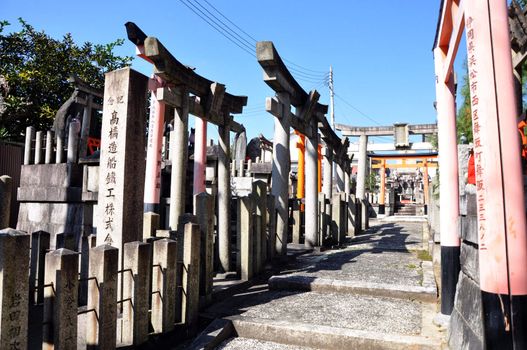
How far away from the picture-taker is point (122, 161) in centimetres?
454

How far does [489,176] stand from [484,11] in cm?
111

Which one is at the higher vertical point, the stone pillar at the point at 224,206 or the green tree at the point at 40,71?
the green tree at the point at 40,71

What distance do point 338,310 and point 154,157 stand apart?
557 cm

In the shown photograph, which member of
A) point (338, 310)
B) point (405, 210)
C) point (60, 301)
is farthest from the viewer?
point (405, 210)

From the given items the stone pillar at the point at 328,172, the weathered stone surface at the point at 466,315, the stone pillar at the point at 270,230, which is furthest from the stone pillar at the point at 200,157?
the weathered stone surface at the point at 466,315

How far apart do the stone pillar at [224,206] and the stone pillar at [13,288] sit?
13.9 ft

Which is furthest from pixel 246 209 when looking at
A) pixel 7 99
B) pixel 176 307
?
pixel 7 99

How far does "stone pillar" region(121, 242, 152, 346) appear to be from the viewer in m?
3.67

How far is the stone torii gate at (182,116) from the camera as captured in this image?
697cm

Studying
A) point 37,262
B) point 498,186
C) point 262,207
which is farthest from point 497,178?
point 37,262

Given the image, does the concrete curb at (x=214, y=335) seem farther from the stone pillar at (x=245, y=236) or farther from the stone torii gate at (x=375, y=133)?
the stone torii gate at (x=375, y=133)

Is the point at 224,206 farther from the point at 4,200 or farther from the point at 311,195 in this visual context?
the point at 311,195

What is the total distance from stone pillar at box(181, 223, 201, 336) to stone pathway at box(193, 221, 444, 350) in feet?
0.87

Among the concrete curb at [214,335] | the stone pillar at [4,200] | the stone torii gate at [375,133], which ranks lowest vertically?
the concrete curb at [214,335]
